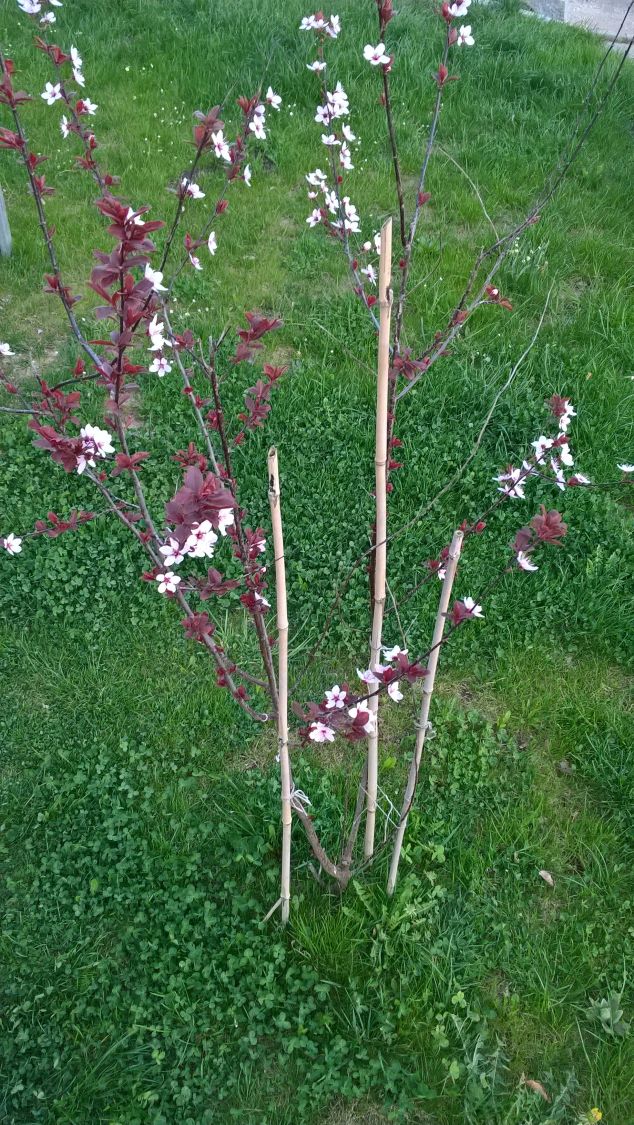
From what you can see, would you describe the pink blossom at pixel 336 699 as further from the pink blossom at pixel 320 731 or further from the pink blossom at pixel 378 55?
the pink blossom at pixel 378 55

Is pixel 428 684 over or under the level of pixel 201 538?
under

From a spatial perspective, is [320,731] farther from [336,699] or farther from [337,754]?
[337,754]

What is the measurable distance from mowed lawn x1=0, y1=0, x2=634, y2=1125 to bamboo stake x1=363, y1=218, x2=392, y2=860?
0.41 meters

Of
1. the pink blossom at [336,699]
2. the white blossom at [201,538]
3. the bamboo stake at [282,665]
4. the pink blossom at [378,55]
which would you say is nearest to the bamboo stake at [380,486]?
the pink blossom at [336,699]

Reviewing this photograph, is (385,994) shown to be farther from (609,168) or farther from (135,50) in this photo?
(135,50)

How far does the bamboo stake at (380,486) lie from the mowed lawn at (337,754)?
1.35 ft

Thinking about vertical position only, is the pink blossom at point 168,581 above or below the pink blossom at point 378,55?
below

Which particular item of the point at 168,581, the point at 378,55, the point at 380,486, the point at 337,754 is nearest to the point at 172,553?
the point at 168,581

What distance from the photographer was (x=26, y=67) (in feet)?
19.9

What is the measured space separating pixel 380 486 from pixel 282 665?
0.46 meters

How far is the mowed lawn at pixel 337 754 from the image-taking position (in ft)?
7.14

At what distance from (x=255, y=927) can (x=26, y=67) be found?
630 cm

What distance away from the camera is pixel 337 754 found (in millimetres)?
2893

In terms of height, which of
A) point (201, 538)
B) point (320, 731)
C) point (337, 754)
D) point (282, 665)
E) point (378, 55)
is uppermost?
point (378, 55)
